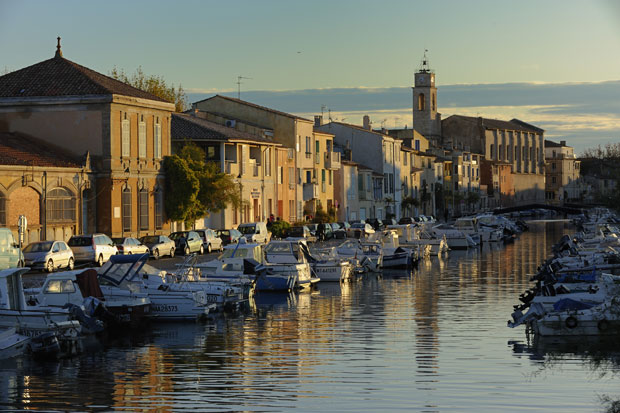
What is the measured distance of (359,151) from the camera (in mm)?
119750

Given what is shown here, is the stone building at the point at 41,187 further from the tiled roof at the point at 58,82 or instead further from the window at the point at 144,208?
the window at the point at 144,208

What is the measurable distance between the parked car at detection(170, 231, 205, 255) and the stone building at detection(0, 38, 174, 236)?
2.25 metres

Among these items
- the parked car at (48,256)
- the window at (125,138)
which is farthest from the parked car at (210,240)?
the parked car at (48,256)

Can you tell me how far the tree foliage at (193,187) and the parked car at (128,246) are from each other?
33.9ft

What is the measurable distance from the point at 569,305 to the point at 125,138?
3517 centimetres

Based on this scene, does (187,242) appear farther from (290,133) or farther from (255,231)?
(290,133)

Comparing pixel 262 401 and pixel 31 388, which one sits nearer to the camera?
pixel 262 401

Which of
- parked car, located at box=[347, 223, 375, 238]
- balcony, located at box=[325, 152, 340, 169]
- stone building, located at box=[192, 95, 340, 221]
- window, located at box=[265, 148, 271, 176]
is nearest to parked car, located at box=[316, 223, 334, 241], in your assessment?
parked car, located at box=[347, 223, 375, 238]

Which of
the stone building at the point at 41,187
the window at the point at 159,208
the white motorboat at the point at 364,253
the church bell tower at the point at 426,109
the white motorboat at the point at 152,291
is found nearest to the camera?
the white motorboat at the point at 152,291

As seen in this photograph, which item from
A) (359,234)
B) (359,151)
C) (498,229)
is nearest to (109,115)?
(359,234)

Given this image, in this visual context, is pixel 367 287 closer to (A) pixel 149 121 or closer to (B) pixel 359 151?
(A) pixel 149 121

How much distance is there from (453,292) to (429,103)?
144119mm

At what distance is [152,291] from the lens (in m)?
35.8

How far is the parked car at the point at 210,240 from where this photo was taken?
63906 mm
